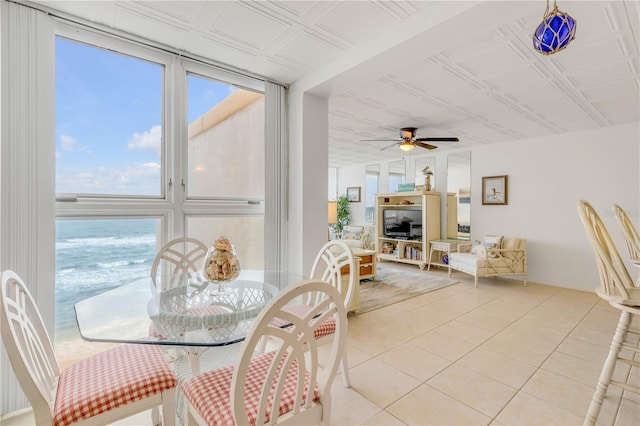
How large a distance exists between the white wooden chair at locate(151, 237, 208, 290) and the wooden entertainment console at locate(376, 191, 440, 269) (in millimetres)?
4705

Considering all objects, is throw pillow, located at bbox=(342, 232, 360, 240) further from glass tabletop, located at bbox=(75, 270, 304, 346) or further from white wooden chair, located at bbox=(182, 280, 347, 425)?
white wooden chair, located at bbox=(182, 280, 347, 425)

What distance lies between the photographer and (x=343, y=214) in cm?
807

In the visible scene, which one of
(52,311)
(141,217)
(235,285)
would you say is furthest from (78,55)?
(235,285)

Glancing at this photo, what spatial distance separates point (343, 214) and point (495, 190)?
3.60 meters

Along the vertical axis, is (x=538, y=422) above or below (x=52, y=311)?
below

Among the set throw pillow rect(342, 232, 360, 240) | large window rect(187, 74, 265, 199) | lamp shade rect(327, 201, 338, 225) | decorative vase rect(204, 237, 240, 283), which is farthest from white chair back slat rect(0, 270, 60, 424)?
throw pillow rect(342, 232, 360, 240)

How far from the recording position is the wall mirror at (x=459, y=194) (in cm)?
609

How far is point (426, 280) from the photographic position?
5172 mm

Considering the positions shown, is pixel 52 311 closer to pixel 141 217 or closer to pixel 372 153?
pixel 141 217

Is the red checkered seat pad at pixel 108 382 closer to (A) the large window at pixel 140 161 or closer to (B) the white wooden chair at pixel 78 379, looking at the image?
(B) the white wooden chair at pixel 78 379

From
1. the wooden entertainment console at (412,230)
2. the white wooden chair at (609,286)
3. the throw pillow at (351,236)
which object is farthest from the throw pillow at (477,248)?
the white wooden chair at (609,286)

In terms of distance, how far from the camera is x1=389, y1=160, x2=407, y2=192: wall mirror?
7117mm

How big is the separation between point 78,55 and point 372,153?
518 centimetres

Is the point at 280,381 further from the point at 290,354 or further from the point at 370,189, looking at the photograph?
the point at 370,189
